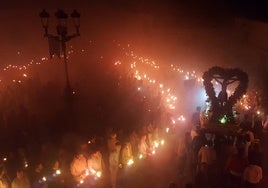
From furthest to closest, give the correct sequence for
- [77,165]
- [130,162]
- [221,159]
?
[130,162]
[221,159]
[77,165]

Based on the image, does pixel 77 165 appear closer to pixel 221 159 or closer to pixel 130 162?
pixel 130 162

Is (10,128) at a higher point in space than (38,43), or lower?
lower

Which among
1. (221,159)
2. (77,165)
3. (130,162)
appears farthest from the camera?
(130,162)

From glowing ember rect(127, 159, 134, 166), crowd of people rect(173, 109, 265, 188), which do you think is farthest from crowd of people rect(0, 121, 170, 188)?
crowd of people rect(173, 109, 265, 188)

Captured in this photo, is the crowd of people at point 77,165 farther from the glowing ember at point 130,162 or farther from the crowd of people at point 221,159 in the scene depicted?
the crowd of people at point 221,159

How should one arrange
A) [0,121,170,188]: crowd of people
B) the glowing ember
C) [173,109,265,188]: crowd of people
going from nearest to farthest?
[173,109,265,188]: crowd of people → [0,121,170,188]: crowd of people → the glowing ember

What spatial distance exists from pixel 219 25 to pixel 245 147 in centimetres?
1670

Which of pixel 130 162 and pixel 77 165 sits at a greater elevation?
pixel 77 165

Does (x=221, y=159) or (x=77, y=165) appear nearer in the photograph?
(x=77, y=165)

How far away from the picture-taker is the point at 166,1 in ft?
91.9

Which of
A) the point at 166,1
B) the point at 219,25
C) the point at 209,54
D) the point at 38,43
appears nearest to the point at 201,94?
the point at 209,54

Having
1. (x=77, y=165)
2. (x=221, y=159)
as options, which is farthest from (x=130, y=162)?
(x=221, y=159)

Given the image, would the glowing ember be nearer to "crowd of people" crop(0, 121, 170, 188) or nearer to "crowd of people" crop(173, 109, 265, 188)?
"crowd of people" crop(0, 121, 170, 188)

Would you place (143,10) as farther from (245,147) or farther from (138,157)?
(245,147)
